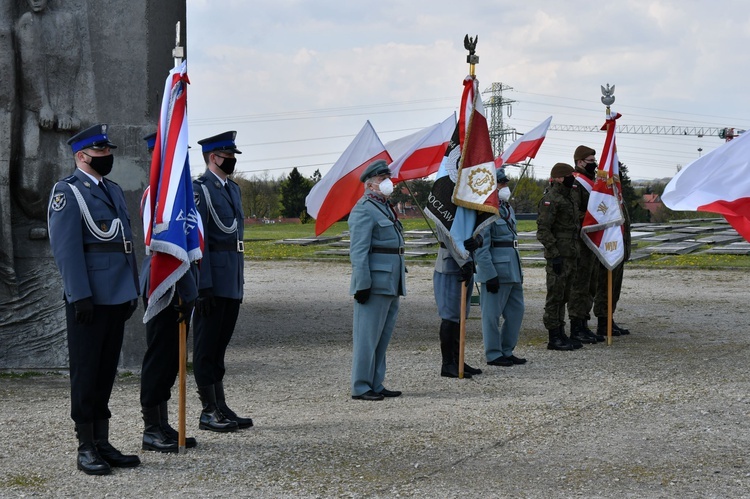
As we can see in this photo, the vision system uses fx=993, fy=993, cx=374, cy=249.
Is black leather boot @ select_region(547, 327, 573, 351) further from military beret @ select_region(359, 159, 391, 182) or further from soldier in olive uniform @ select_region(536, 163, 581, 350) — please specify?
military beret @ select_region(359, 159, 391, 182)

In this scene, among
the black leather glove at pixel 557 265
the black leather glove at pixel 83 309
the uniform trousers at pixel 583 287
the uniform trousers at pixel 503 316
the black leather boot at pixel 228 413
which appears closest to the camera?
the black leather glove at pixel 83 309

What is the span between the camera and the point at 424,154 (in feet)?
37.4

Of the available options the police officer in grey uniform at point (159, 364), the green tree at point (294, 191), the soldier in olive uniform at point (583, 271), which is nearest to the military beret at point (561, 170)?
the soldier in olive uniform at point (583, 271)

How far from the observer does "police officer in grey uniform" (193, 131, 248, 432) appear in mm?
6809

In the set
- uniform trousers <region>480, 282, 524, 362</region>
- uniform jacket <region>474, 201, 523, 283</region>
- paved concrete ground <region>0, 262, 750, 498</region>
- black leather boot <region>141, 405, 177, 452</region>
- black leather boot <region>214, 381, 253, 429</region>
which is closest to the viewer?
paved concrete ground <region>0, 262, 750, 498</region>

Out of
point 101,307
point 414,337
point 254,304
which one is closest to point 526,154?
point 414,337

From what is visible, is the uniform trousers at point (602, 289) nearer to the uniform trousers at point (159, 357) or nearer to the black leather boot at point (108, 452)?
the uniform trousers at point (159, 357)

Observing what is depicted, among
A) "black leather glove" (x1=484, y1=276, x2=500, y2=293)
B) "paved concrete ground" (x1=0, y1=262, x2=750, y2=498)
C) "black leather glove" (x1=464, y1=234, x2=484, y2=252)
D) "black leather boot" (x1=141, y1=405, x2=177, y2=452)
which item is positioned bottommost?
"paved concrete ground" (x1=0, y1=262, x2=750, y2=498)

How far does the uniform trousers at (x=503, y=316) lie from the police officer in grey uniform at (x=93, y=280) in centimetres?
454

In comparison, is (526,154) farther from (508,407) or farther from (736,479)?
(736,479)

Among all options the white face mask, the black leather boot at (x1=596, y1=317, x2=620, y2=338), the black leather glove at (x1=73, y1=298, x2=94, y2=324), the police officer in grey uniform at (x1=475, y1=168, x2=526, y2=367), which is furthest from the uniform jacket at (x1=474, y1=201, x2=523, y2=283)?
the black leather glove at (x1=73, y1=298, x2=94, y2=324)

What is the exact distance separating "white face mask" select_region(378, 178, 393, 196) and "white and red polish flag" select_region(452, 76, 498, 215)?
4.15 ft

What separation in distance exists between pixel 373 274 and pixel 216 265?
1.69 meters

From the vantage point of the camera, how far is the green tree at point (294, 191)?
56.8m
